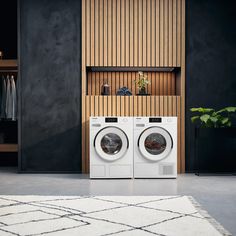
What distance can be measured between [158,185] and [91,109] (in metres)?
1.77

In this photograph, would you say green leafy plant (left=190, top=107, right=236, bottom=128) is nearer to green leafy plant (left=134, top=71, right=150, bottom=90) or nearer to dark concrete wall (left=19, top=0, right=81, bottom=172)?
green leafy plant (left=134, top=71, right=150, bottom=90)

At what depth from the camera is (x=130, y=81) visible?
7156mm

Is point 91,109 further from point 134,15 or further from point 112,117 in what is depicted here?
point 134,15

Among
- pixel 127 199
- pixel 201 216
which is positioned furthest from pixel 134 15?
pixel 201 216

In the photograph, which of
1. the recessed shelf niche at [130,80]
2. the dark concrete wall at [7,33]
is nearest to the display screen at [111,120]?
the recessed shelf niche at [130,80]

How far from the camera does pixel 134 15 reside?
6.59 metres

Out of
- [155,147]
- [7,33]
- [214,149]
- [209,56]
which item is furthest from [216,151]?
[7,33]

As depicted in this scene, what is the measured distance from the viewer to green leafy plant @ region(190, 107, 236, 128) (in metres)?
6.11

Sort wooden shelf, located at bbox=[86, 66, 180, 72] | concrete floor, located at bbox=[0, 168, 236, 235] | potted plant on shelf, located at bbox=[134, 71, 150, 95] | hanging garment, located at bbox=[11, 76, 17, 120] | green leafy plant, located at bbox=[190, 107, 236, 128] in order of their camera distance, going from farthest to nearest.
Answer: hanging garment, located at bbox=[11, 76, 17, 120] → wooden shelf, located at bbox=[86, 66, 180, 72] → potted plant on shelf, located at bbox=[134, 71, 150, 95] → green leafy plant, located at bbox=[190, 107, 236, 128] → concrete floor, located at bbox=[0, 168, 236, 235]

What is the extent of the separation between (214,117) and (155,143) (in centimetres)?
97

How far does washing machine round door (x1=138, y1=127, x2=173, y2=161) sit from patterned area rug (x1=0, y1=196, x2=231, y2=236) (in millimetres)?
1590

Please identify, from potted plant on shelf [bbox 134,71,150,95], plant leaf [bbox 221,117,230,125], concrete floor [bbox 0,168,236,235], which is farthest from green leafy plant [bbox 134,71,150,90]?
concrete floor [bbox 0,168,236,235]

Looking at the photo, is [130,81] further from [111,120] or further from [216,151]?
[216,151]

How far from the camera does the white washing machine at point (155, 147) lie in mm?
5941
